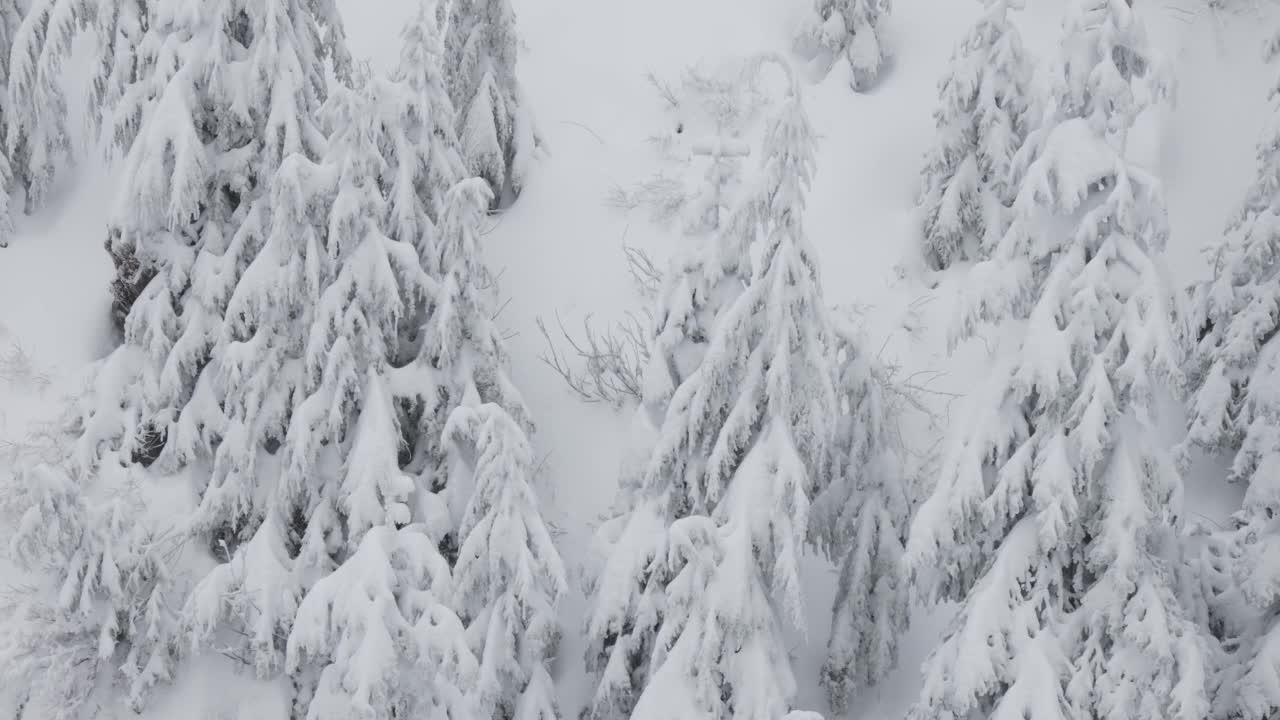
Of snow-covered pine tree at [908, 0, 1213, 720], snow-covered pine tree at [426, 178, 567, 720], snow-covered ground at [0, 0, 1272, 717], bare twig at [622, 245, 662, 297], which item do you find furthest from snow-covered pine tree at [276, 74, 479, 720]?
bare twig at [622, 245, 662, 297]

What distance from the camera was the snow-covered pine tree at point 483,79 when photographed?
47.5 ft

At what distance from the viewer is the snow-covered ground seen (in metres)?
13.2

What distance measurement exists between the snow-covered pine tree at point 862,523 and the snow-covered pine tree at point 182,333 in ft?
18.5

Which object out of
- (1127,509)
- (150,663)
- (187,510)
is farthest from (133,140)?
(1127,509)

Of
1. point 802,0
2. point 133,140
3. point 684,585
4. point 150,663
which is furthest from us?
point 802,0

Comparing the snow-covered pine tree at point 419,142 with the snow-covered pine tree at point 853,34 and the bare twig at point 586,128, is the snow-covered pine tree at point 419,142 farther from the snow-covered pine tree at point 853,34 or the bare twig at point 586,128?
the snow-covered pine tree at point 853,34

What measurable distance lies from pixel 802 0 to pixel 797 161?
1123 cm

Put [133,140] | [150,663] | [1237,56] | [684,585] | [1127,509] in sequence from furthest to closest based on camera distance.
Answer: [1237,56]
[133,140]
[150,663]
[684,585]
[1127,509]

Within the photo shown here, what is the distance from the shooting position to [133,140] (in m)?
12.0

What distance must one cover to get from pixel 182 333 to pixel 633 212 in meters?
6.89

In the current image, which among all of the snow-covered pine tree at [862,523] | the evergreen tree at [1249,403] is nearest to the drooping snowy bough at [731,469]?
the snow-covered pine tree at [862,523]

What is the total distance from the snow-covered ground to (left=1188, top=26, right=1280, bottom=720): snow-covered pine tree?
4.16 feet

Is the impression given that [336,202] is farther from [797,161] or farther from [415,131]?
[797,161]

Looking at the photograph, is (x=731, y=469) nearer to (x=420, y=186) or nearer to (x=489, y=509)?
(x=489, y=509)
